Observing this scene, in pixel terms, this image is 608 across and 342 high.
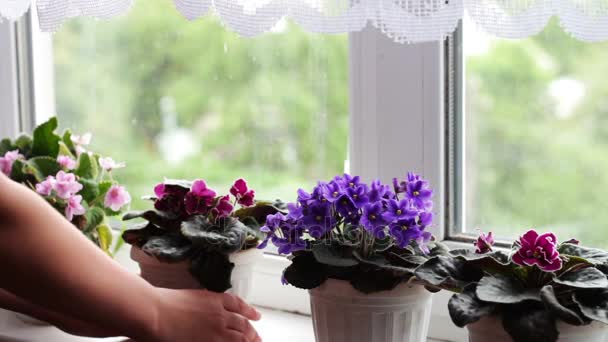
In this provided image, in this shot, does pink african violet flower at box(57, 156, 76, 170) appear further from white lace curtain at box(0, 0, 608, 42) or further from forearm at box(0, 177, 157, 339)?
forearm at box(0, 177, 157, 339)

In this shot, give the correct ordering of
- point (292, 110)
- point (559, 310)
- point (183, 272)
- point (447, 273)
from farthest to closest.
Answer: point (292, 110) < point (183, 272) < point (447, 273) < point (559, 310)

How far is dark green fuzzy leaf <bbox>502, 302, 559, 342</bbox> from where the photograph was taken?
2.46ft

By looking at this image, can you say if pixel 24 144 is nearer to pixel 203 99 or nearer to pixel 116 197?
pixel 116 197

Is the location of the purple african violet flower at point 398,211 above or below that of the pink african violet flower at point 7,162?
below

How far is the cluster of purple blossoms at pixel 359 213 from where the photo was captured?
925 mm

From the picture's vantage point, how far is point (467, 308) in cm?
79

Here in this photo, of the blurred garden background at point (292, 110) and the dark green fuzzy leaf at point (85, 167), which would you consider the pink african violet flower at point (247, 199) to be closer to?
the blurred garden background at point (292, 110)

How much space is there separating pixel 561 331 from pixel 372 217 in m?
0.27

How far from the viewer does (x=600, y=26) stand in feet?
2.75

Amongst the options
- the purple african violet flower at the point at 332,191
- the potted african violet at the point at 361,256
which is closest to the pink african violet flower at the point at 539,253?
the potted african violet at the point at 361,256

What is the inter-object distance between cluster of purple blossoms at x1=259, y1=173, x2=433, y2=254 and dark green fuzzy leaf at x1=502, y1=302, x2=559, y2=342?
184 millimetres

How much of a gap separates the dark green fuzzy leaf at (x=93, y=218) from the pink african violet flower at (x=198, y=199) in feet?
1.09

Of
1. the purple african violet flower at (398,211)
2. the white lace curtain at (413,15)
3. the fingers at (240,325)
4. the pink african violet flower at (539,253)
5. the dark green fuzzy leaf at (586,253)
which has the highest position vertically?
the white lace curtain at (413,15)

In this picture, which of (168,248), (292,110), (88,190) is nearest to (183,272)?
(168,248)
